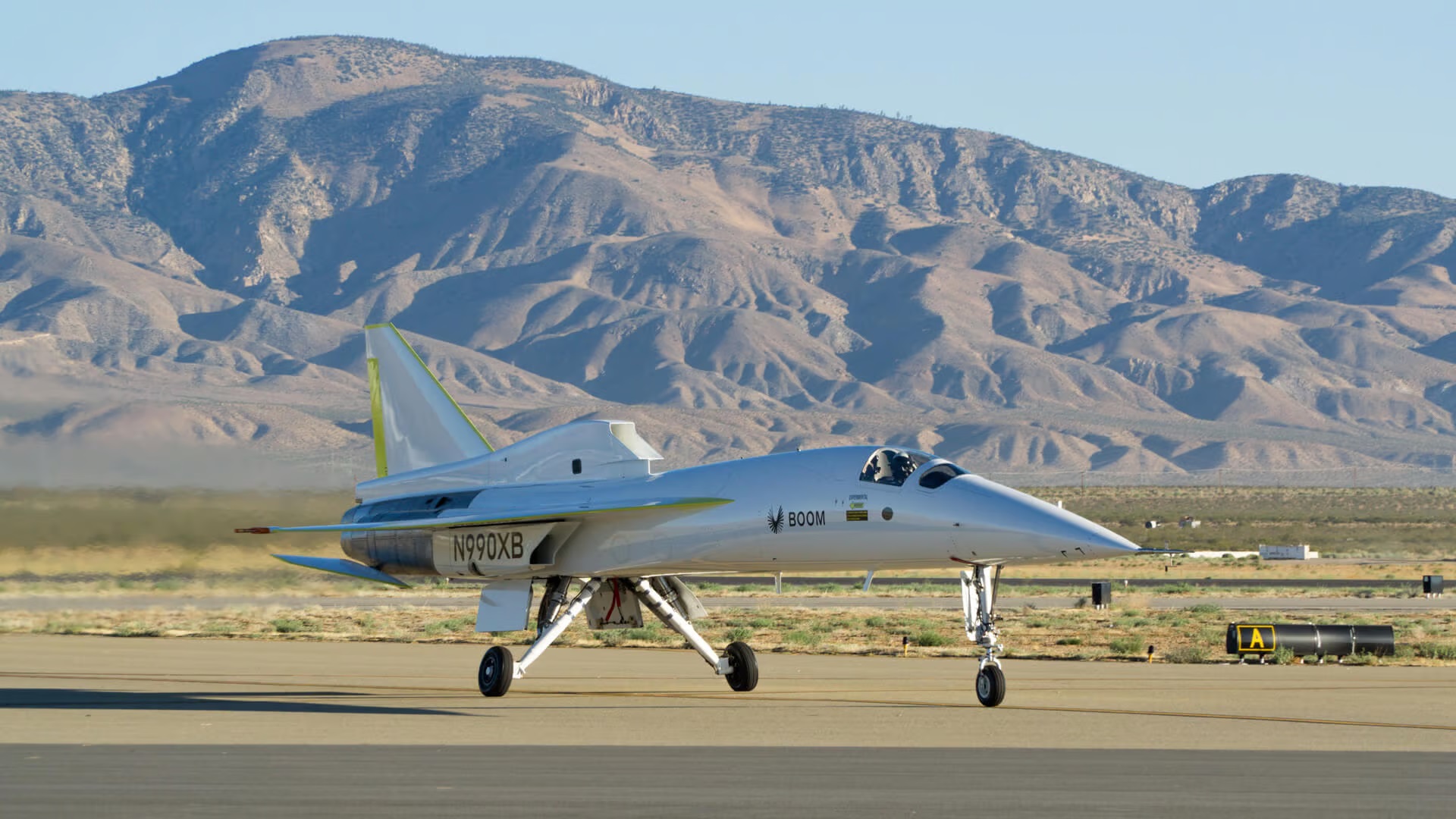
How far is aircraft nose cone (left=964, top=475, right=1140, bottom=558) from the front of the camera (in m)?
20.1

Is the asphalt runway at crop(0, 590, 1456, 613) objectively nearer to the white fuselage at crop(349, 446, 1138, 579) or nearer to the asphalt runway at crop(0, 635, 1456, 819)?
the asphalt runway at crop(0, 635, 1456, 819)

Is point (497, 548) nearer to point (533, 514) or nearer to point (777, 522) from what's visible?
point (533, 514)

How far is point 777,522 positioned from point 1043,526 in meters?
3.37

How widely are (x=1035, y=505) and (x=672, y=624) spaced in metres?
5.85

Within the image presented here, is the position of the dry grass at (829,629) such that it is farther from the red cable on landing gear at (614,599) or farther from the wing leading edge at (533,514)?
the wing leading edge at (533,514)

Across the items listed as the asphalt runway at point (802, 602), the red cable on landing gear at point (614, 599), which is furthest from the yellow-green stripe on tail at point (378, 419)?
the asphalt runway at point (802, 602)

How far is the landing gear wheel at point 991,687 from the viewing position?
67.5 feet

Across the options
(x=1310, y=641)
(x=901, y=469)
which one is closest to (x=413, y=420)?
(x=901, y=469)

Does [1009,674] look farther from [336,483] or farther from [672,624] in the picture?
[336,483]

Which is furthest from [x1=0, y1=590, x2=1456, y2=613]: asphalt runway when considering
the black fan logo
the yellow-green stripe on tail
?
the black fan logo

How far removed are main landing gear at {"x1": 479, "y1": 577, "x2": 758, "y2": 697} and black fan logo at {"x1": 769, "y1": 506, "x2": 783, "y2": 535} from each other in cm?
232

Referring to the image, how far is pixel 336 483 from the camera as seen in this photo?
34.0m

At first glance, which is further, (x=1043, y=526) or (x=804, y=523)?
(x=804, y=523)

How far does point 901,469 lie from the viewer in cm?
2169
